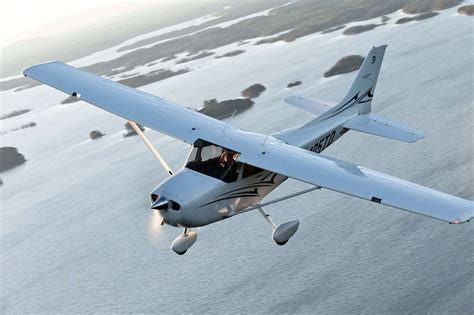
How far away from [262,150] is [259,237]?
11356mm

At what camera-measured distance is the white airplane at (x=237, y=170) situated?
11805 mm

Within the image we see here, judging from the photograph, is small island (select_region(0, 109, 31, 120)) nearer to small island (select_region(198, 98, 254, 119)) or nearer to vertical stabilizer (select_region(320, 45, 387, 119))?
small island (select_region(198, 98, 254, 119))

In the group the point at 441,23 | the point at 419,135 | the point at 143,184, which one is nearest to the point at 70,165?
the point at 143,184

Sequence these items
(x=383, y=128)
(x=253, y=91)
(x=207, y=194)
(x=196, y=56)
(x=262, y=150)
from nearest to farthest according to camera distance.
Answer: (x=207, y=194)
(x=262, y=150)
(x=383, y=128)
(x=253, y=91)
(x=196, y=56)

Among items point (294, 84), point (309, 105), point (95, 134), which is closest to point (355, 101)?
point (309, 105)

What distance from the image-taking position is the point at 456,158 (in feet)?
95.3

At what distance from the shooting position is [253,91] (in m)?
51.2

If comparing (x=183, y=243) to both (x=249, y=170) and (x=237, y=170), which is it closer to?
(x=237, y=170)

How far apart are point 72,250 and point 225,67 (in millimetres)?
47389

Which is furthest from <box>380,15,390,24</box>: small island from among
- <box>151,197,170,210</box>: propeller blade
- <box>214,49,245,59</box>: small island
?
<box>151,197,170,210</box>: propeller blade

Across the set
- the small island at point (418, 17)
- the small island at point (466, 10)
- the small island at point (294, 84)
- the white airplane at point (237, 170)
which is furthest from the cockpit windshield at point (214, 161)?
the small island at point (418, 17)

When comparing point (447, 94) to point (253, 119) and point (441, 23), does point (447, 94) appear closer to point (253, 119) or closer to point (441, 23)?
point (253, 119)

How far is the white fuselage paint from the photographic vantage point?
12969 millimetres

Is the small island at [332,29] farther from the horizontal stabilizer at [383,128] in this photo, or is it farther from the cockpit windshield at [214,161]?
the cockpit windshield at [214,161]
